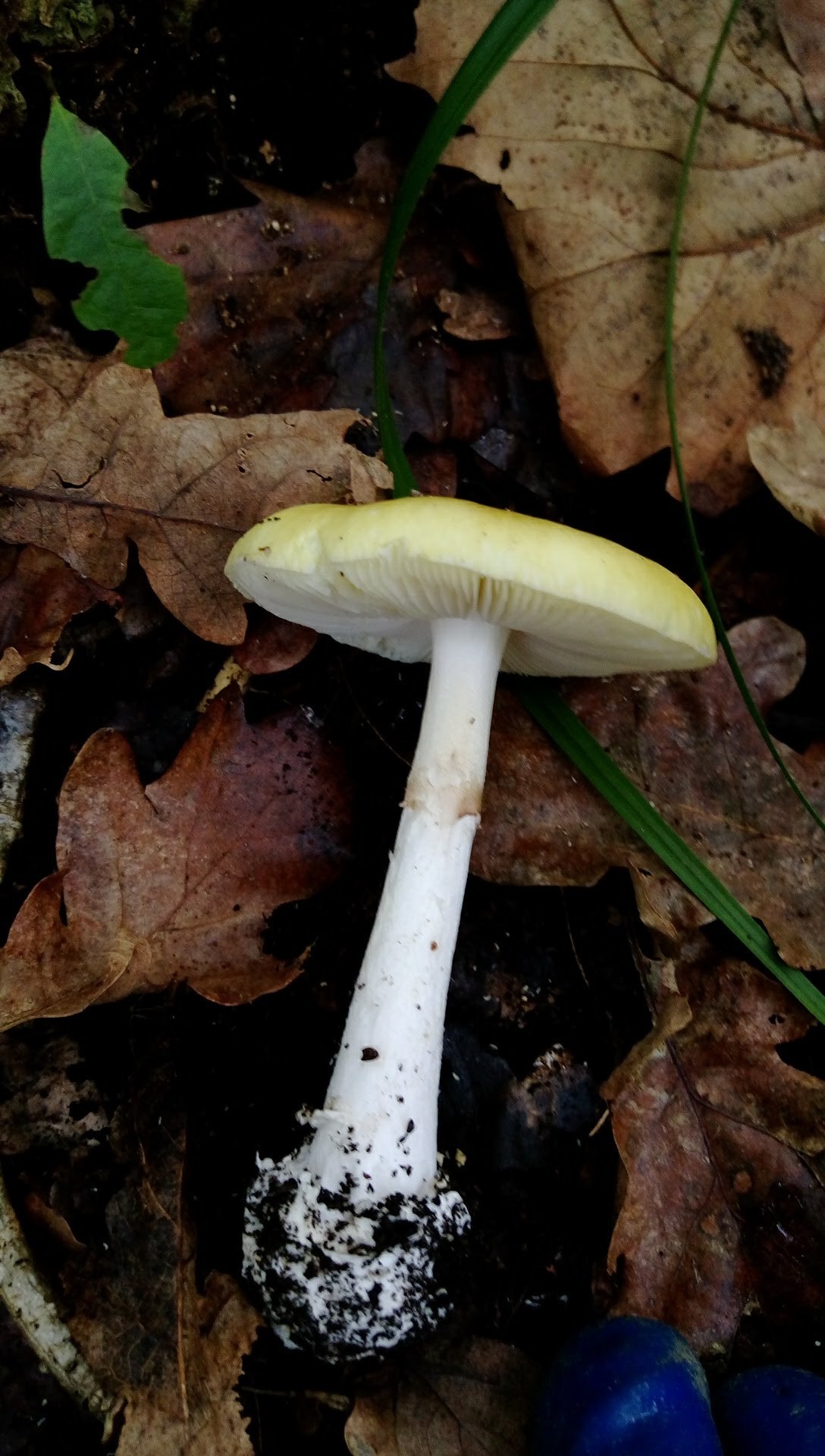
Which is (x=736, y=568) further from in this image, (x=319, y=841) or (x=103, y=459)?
(x=103, y=459)

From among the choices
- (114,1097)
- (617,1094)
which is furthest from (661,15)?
(114,1097)

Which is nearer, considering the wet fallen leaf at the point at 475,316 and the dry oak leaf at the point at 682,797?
the dry oak leaf at the point at 682,797

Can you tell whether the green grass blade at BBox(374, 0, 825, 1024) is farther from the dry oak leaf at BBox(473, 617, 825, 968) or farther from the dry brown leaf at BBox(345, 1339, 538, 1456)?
the dry brown leaf at BBox(345, 1339, 538, 1456)

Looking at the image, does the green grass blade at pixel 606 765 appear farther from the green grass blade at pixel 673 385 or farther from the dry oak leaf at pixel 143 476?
the dry oak leaf at pixel 143 476

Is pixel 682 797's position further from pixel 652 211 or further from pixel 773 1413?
pixel 652 211

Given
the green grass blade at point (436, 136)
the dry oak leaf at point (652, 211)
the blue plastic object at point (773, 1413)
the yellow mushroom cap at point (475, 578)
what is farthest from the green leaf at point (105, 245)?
the blue plastic object at point (773, 1413)
